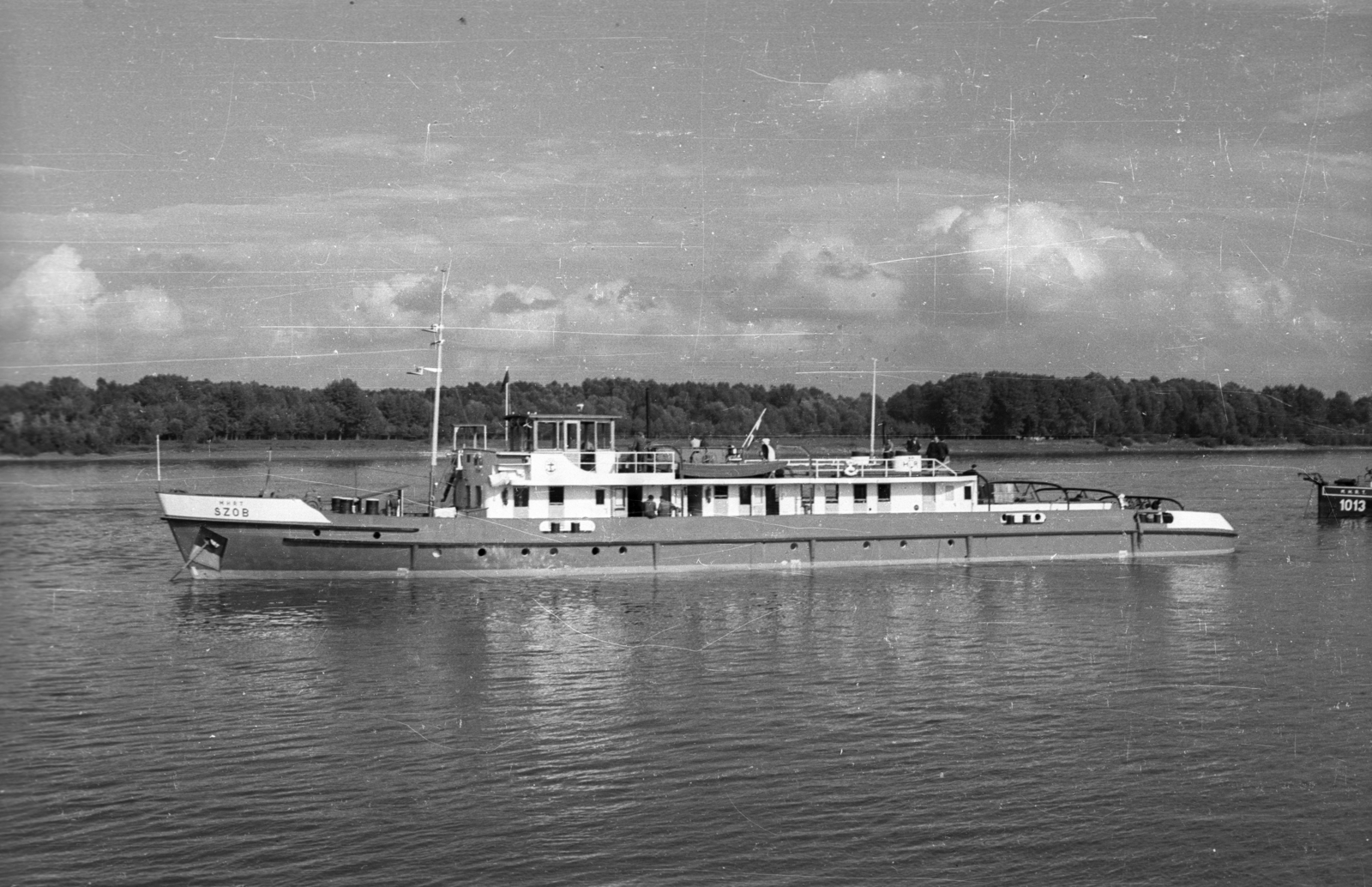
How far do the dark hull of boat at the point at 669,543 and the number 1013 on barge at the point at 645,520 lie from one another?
1.8 inches

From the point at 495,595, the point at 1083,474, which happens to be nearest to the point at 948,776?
the point at 495,595

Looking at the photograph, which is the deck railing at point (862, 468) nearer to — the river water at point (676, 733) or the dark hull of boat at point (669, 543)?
the dark hull of boat at point (669, 543)

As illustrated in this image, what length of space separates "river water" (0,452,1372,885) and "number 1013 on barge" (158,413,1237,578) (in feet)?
4.18

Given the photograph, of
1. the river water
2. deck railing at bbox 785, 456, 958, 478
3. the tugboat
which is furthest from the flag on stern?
the tugboat

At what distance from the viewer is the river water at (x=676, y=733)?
57.1ft

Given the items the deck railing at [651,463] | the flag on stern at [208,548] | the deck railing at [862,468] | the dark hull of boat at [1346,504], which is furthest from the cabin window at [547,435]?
the dark hull of boat at [1346,504]

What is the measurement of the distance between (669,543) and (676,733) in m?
19.1

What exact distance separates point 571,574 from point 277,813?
22.4m

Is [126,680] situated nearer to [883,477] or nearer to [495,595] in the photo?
[495,595]

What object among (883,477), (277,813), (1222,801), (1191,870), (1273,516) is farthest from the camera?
(1273,516)

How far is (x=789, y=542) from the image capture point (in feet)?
142

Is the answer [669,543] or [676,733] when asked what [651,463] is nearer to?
[669,543]

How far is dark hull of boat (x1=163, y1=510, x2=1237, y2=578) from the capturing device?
128 ft

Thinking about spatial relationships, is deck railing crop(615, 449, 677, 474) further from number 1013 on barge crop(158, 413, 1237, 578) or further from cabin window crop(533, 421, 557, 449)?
cabin window crop(533, 421, 557, 449)
